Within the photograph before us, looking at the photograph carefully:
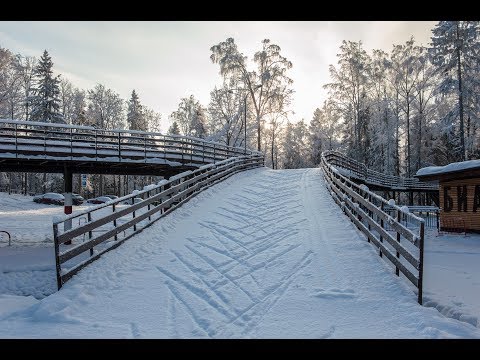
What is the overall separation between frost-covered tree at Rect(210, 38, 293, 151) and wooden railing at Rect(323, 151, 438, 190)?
1137 centimetres

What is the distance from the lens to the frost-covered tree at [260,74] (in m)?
37.3

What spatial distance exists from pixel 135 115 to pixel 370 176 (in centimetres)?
3691

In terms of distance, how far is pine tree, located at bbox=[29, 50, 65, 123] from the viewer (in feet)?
133

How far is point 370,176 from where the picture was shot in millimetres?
33469

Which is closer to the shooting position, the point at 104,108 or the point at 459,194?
the point at 459,194

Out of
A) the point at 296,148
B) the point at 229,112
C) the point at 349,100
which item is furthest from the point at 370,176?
the point at 296,148

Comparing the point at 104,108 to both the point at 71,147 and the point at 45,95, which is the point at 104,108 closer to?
the point at 45,95

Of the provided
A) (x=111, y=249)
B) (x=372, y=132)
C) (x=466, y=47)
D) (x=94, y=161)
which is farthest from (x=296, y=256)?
(x=372, y=132)

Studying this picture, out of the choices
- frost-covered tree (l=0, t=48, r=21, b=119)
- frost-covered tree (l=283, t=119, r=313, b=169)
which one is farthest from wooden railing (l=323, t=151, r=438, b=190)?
frost-covered tree (l=0, t=48, r=21, b=119)

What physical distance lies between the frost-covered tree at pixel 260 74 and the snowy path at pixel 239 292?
2896 cm

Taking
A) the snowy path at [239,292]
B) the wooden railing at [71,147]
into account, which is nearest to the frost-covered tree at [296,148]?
the wooden railing at [71,147]

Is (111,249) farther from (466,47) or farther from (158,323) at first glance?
(466,47)

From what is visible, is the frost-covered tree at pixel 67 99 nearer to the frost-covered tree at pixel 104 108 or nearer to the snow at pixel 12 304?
the frost-covered tree at pixel 104 108

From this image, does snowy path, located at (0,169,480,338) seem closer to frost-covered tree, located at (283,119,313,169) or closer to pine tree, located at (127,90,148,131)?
pine tree, located at (127,90,148,131)
